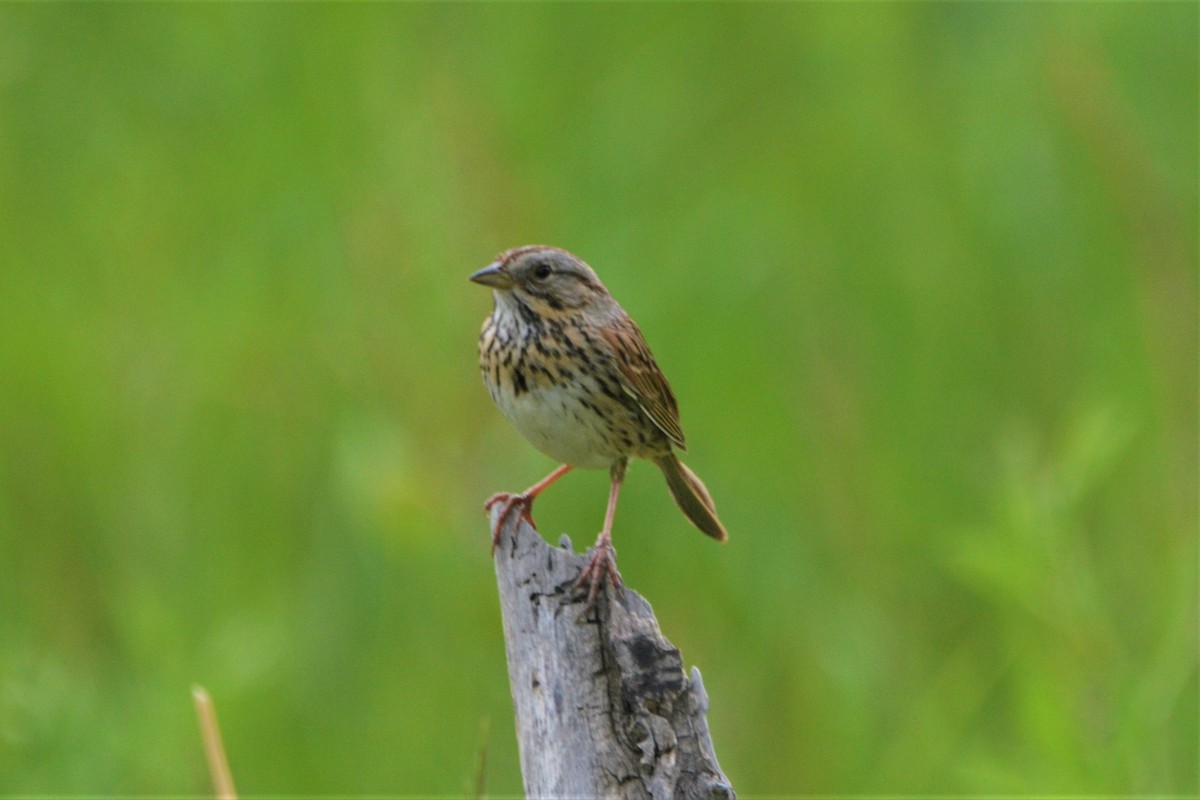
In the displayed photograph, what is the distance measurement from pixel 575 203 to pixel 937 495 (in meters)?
1.50

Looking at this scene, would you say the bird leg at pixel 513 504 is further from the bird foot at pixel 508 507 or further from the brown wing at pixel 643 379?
the brown wing at pixel 643 379

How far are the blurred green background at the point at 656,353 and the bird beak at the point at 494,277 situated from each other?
0.68 meters

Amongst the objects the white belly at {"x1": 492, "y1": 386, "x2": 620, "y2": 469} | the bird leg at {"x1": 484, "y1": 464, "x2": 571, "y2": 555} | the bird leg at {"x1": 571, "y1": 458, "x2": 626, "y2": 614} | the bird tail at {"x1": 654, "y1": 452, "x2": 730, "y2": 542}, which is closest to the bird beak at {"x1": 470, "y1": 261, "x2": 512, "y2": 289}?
the white belly at {"x1": 492, "y1": 386, "x2": 620, "y2": 469}

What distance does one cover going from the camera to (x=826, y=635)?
18.5ft

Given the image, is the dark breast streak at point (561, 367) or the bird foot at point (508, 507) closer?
the bird foot at point (508, 507)

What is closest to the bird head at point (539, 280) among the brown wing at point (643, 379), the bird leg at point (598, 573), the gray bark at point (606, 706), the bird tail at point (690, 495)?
the brown wing at point (643, 379)

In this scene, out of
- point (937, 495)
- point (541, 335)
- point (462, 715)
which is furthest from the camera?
point (937, 495)

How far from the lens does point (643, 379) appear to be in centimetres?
456

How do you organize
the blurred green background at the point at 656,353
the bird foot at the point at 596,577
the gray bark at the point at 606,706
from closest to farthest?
the gray bark at the point at 606,706 → the bird foot at the point at 596,577 → the blurred green background at the point at 656,353

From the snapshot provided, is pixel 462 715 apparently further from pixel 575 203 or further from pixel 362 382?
pixel 575 203

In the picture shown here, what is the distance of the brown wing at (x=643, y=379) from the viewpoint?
4.54 meters

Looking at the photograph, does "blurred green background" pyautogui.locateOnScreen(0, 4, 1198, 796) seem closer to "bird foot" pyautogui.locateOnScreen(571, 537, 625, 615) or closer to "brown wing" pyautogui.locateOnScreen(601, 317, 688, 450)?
"brown wing" pyautogui.locateOnScreen(601, 317, 688, 450)

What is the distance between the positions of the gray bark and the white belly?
1259 millimetres

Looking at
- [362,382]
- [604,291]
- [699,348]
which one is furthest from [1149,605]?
[362,382]
